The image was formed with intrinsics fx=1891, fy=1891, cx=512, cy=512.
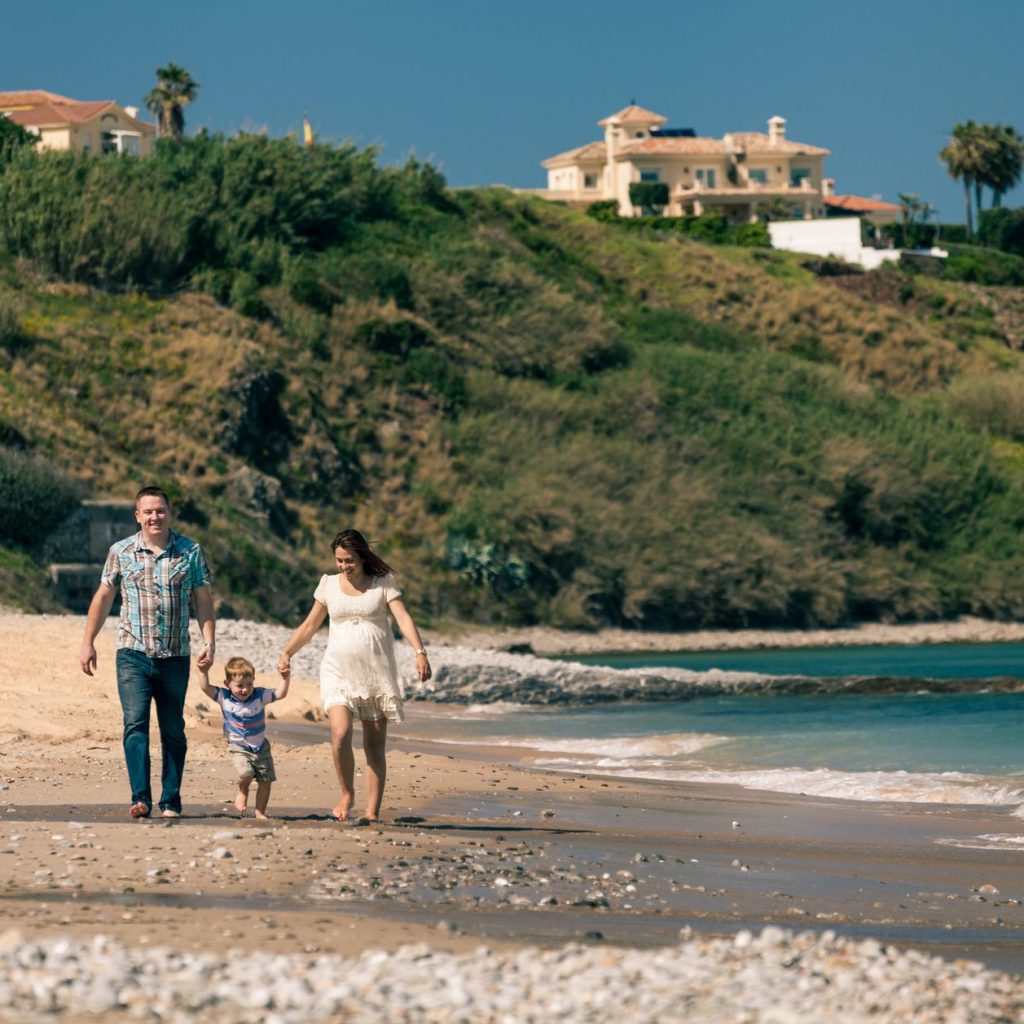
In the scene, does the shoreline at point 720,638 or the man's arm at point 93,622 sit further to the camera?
the shoreline at point 720,638

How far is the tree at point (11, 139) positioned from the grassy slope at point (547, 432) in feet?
33.7

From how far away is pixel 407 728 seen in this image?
20.3 meters

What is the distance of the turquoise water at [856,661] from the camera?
125 feet

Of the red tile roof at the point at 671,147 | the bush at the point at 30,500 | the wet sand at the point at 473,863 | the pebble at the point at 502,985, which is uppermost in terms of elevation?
the red tile roof at the point at 671,147

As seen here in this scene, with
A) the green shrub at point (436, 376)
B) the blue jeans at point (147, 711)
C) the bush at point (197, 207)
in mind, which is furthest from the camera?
the green shrub at point (436, 376)

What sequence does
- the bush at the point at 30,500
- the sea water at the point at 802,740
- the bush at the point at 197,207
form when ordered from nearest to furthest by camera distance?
the sea water at the point at 802,740 < the bush at the point at 30,500 < the bush at the point at 197,207

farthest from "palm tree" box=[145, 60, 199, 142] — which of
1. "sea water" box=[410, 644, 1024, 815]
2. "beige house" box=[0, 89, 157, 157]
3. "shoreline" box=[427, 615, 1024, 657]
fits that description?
"sea water" box=[410, 644, 1024, 815]

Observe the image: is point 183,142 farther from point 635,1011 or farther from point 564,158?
point 635,1011

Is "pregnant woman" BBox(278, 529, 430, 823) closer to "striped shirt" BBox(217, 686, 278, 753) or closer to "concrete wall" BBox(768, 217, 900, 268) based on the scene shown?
"striped shirt" BBox(217, 686, 278, 753)

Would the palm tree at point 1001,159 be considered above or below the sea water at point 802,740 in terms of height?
above

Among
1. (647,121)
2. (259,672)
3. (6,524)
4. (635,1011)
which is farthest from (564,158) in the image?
(635,1011)

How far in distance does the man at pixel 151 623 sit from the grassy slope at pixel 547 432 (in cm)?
2982

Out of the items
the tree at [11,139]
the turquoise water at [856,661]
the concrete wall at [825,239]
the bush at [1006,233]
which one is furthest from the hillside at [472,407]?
the bush at [1006,233]

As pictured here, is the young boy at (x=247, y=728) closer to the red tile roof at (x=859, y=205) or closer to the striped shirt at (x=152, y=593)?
the striped shirt at (x=152, y=593)
